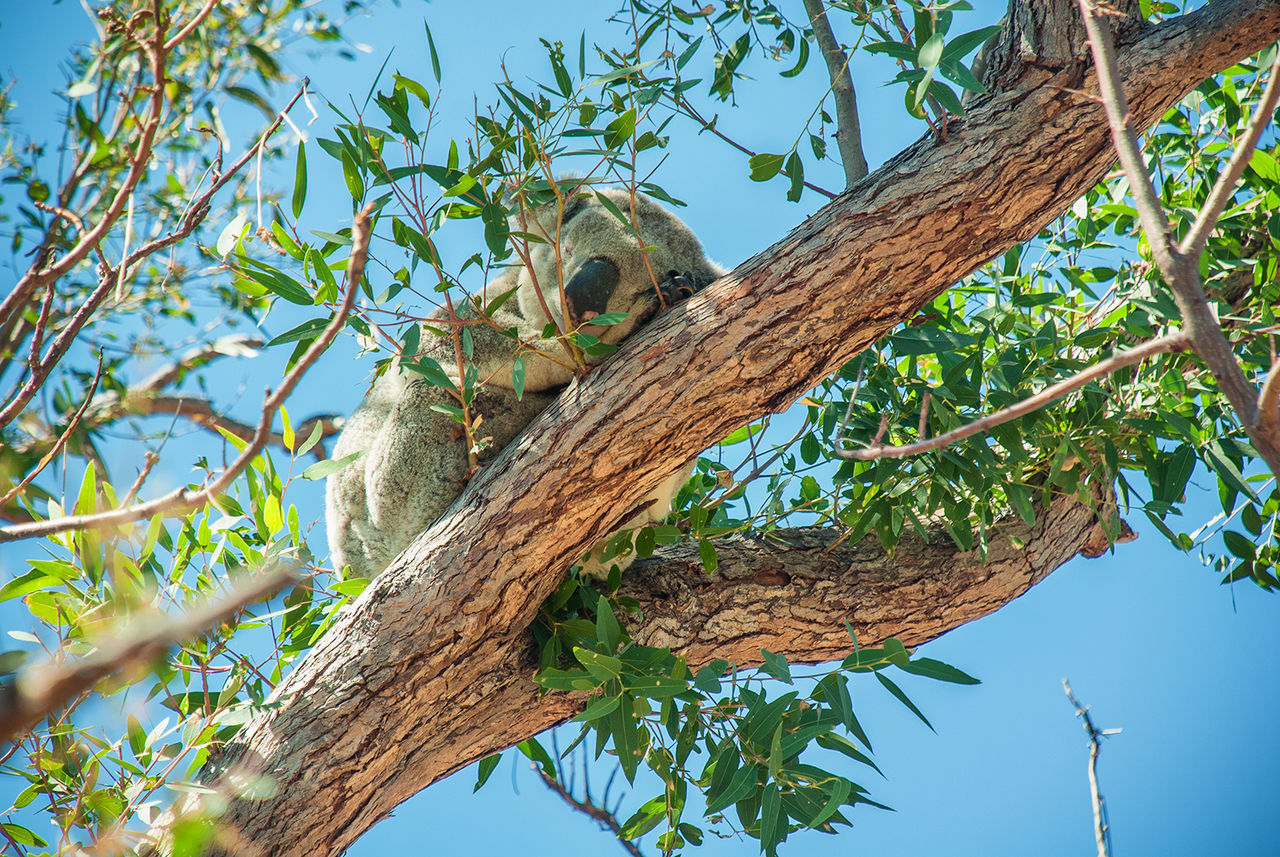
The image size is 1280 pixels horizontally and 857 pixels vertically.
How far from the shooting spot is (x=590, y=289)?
2023 millimetres

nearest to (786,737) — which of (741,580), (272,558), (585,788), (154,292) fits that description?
(741,580)

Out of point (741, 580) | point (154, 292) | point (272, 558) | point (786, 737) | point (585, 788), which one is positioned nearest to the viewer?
point (786, 737)

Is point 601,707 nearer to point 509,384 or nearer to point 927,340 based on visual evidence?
point 509,384

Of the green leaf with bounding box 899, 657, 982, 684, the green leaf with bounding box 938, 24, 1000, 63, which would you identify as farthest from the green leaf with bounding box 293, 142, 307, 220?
the green leaf with bounding box 899, 657, 982, 684

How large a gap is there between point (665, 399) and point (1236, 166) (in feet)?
3.56

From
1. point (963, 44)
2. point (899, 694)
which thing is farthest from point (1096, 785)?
point (963, 44)

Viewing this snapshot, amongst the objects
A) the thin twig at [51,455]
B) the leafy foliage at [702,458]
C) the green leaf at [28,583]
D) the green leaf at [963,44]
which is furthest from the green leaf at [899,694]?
the green leaf at [28,583]

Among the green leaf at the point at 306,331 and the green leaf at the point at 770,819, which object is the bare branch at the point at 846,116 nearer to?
the green leaf at the point at 306,331

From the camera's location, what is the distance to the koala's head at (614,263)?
2031 mm

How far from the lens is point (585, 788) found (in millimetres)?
3002

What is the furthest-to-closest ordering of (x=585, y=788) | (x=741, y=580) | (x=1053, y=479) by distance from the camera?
(x=585, y=788)
(x=741, y=580)
(x=1053, y=479)

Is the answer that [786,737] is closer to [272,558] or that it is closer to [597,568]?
[597,568]

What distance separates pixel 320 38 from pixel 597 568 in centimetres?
266

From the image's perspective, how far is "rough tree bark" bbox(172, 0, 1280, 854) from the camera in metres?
1.73
